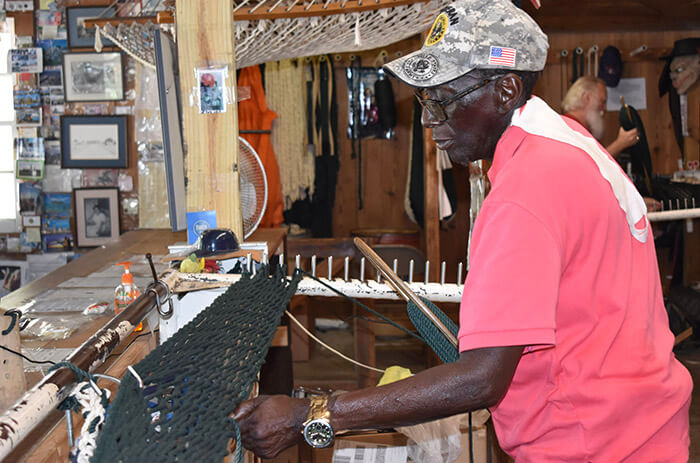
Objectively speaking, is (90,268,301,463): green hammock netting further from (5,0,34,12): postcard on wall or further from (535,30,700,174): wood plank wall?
(535,30,700,174): wood plank wall

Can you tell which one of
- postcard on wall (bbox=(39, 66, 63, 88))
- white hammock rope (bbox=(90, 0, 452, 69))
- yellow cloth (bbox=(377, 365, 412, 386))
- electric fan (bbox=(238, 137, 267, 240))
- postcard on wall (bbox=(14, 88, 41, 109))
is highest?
postcard on wall (bbox=(39, 66, 63, 88))

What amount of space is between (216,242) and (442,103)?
121cm

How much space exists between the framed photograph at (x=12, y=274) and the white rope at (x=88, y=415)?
5705 mm

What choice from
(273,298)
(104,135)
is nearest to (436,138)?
(273,298)

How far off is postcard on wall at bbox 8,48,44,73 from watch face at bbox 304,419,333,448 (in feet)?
18.8

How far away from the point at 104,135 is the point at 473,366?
5.43 m

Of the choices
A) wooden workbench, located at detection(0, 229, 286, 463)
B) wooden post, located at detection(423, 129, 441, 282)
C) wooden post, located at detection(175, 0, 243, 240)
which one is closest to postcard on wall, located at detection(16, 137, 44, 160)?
wooden workbench, located at detection(0, 229, 286, 463)

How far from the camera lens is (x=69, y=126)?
19.1 feet

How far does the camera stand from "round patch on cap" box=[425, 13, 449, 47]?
1.10 meters

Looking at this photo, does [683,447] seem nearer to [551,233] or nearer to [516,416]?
[516,416]

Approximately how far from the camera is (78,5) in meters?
5.68

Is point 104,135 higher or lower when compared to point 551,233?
higher

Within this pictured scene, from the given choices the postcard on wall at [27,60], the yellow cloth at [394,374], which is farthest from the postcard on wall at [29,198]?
the yellow cloth at [394,374]

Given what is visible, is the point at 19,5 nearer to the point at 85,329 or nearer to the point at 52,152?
the point at 52,152
